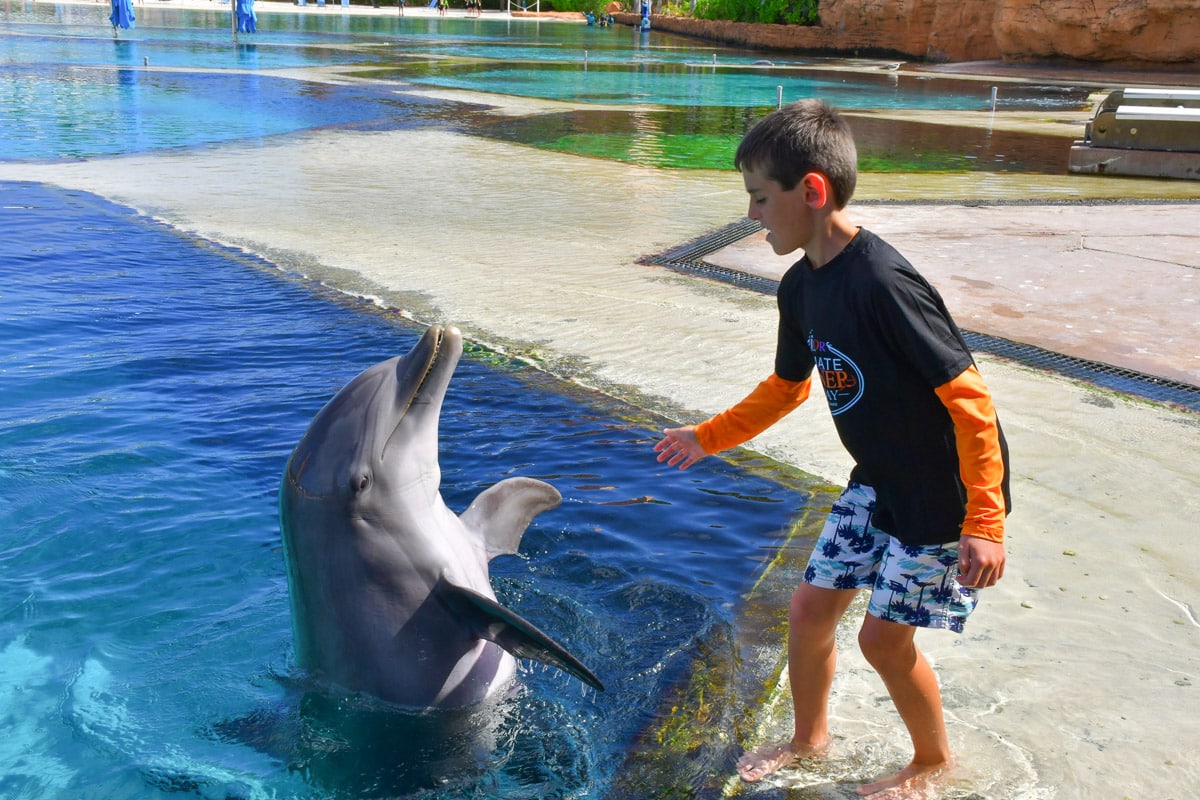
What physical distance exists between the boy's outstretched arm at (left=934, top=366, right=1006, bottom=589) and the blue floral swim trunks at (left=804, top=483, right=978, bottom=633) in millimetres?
138

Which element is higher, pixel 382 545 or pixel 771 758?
pixel 382 545

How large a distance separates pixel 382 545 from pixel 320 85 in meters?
21.8

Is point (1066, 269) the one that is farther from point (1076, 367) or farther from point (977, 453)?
point (977, 453)

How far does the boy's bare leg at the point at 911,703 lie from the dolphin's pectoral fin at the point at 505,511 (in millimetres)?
1358

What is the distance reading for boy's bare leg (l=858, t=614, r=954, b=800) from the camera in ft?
8.30

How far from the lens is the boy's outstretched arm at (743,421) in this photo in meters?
2.82

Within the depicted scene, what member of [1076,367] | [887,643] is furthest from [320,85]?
[887,643]

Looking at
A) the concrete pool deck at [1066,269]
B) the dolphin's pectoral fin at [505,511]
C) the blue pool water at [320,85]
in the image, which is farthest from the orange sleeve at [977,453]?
the blue pool water at [320,85]

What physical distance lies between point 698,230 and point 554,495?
6.07 meters

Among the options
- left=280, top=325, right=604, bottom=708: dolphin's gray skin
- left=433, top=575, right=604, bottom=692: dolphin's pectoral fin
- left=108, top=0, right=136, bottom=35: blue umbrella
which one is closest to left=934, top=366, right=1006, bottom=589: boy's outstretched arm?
left=433, top=575, right=604, bottom=692: dolphin's pectoral fin

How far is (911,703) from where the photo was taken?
2602mm

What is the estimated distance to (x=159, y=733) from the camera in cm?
343

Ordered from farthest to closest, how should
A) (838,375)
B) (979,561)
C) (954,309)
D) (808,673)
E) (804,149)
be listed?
(954,309) < (808,673) < (838,375) < (804,149) < (979,561)

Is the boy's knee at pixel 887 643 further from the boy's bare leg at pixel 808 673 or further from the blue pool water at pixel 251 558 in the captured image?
the blue pool water at pixel 251 558
